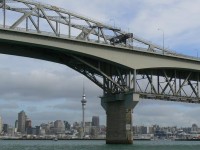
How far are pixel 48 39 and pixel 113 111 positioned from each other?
22479 mm

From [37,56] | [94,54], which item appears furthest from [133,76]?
[37,56]

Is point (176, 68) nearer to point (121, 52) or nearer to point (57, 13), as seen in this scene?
point (121, 52)

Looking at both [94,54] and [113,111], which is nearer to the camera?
[94,54]

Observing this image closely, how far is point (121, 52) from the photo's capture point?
89.6 metres

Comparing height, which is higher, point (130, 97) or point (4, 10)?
point (4, 10)

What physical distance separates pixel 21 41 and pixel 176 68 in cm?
3673

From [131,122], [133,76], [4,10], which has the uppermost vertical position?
[4,10]

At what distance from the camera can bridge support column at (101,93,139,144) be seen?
89438 millimetres

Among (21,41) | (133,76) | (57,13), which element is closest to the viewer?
(21,41)

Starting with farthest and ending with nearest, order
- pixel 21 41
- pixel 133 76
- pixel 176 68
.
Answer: pixel 176 68, pixel 133 76, pixel 21 41

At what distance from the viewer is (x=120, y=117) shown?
298ft

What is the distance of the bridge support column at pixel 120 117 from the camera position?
89438 millimetres

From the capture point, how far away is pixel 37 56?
89375mm

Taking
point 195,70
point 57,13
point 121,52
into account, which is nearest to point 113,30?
point 121,52
